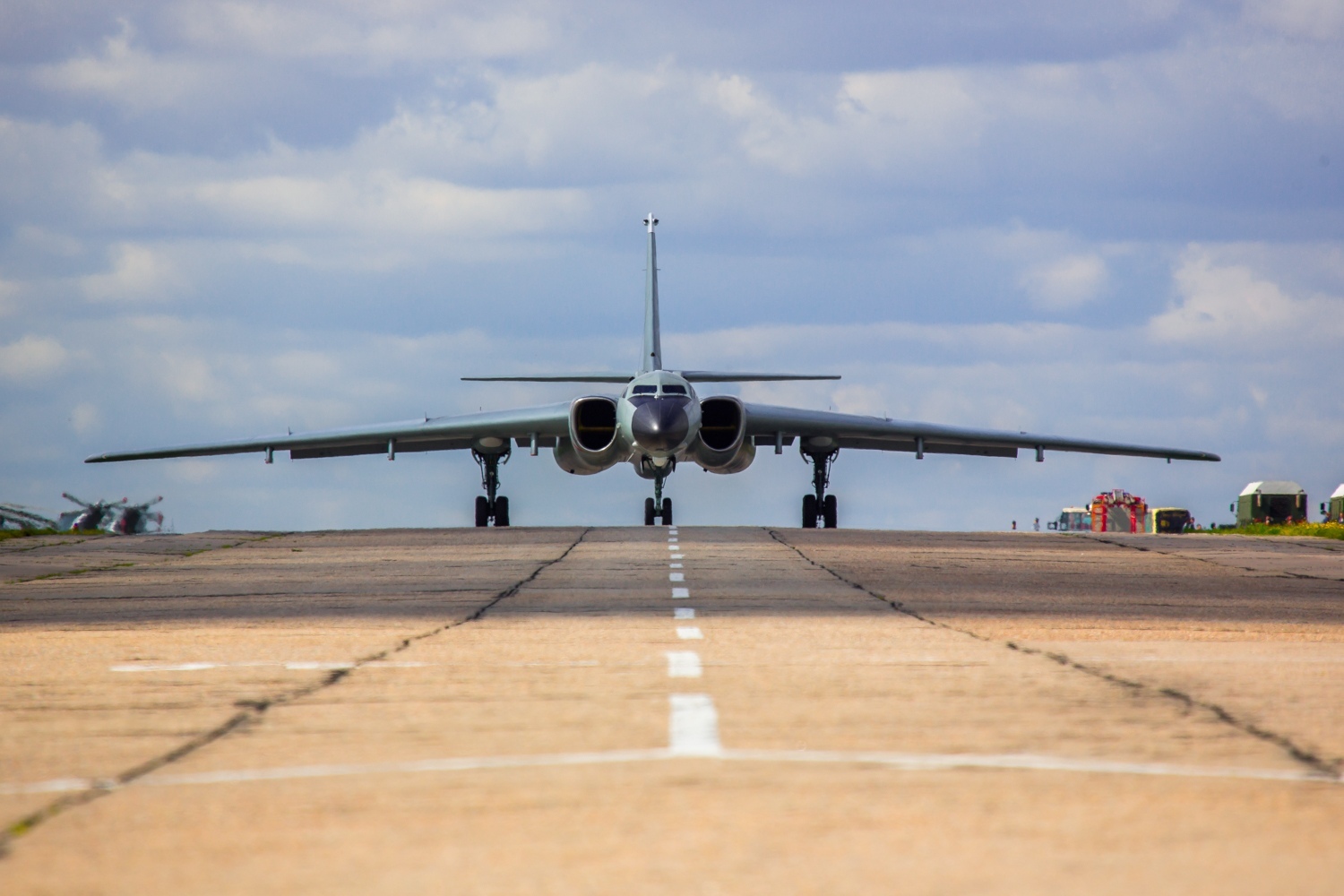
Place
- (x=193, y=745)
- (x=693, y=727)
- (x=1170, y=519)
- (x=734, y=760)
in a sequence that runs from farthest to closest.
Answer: (x=1170, y=519), (x=693, y=727), (x=193, y=745), (x=734, y=760)

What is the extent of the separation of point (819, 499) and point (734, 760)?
105 feet

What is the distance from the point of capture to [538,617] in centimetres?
1126

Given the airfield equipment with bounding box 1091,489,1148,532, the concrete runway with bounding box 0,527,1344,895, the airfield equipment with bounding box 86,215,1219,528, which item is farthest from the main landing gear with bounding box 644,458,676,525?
the airfield equipment with bounding box 1091,489,1148,532

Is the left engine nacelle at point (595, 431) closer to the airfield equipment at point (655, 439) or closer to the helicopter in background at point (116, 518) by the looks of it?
the airfield equipment at point (655, 439)

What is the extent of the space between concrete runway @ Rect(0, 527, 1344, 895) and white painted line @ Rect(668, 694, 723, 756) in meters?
0.03

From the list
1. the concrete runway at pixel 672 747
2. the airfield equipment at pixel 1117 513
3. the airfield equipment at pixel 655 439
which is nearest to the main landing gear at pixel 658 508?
the airfield equipment at pixel 655 439

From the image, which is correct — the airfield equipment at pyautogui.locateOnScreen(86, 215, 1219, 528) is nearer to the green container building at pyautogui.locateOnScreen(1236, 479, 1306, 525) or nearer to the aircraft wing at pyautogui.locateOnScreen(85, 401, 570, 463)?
the aircraft wing at pyautogui.locateOnScreen(85, 401, 570, 463)

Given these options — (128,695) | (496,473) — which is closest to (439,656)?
(128,695)

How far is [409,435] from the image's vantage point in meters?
36.5

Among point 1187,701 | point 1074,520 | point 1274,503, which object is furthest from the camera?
point 1074,520

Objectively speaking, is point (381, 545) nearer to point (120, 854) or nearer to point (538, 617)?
point (538, 617)

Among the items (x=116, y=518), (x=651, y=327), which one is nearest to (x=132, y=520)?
(x=116, y=518)

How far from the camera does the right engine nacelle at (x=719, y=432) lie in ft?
109

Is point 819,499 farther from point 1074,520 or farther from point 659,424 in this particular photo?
point 1074,520
